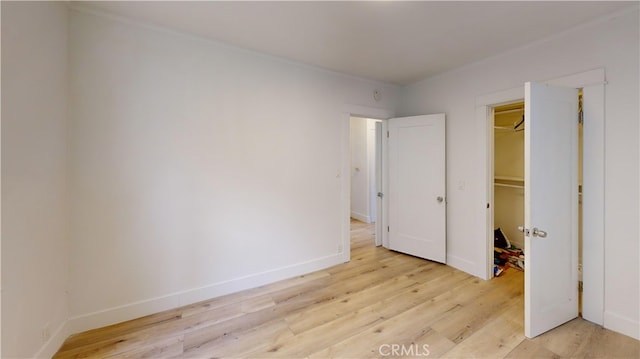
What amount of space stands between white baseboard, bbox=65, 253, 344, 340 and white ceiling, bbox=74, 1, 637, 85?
Result: 2.52 meters

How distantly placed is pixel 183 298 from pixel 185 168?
4.21 feet

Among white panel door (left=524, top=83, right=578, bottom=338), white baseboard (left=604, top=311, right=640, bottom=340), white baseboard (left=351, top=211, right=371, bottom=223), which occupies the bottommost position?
white baseboard (left=604, top=311, right=640, bottom=340)

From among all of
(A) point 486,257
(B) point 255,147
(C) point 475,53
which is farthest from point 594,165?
(B) point 255,147

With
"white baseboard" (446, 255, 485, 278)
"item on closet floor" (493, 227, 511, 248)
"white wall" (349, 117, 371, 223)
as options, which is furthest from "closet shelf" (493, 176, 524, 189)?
"white wall" (349, 117, 371, 223)

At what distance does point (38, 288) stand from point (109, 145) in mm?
1121

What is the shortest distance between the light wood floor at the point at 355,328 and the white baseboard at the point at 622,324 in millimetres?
79

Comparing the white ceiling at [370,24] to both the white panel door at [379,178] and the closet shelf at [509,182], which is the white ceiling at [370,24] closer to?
the white panel door at [379,178]

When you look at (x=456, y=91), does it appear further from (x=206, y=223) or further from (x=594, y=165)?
(x=206, y=223)

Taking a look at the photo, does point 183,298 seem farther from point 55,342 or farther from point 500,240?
point 500,240

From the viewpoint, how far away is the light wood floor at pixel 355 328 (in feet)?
6.05

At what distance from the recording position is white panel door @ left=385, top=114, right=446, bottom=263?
342cm

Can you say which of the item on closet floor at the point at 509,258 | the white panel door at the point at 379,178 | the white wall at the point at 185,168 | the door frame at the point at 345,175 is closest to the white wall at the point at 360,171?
the white panel door at the point at 379,178

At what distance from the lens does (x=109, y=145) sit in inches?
82.8

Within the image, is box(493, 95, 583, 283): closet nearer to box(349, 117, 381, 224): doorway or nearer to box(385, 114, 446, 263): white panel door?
box(385, 114, 446, 263): white panel door
